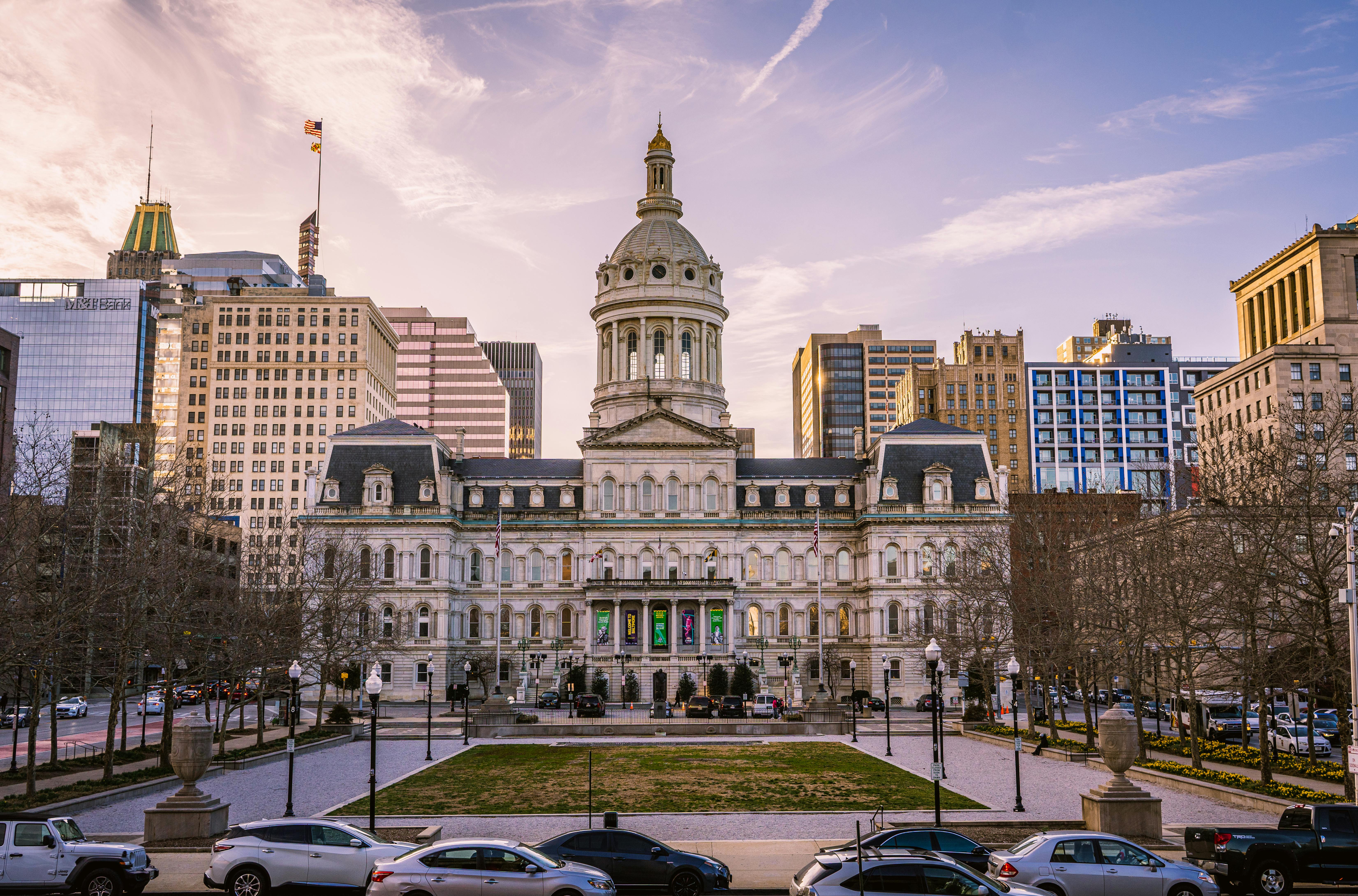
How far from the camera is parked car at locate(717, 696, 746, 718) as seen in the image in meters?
68.6

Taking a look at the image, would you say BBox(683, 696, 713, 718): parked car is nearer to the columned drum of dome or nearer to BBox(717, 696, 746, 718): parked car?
BBox(717, 696, 746, 718): parked car

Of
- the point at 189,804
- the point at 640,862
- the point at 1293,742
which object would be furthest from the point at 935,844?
the point at 1293,742

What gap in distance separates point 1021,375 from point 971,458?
73.1 meters

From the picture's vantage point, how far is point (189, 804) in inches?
1182

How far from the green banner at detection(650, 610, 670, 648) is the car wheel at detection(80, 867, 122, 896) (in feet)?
230

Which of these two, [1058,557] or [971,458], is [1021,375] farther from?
[1058,557]

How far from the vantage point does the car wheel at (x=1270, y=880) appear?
2414cm

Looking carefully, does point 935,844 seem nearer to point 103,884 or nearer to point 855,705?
point 103,884

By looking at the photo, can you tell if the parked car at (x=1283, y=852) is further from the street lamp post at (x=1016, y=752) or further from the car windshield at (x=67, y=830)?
the car windshield at (x=67, y=830)

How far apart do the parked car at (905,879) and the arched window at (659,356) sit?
293 feet

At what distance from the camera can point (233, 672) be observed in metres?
50.9

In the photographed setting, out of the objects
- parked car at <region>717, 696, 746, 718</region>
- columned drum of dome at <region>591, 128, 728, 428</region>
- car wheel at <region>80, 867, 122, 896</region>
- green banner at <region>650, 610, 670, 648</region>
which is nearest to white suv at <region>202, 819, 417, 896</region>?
car wheel at <region>80, 867, 122, 896</region>

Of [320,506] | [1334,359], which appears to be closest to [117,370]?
[320,506]

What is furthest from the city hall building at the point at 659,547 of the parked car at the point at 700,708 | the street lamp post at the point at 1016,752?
the street lamp post at the point at 1016,752
